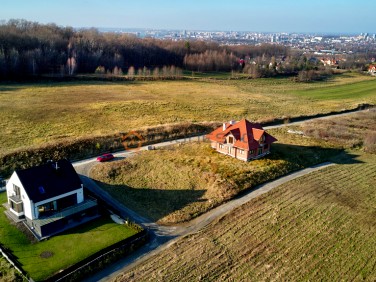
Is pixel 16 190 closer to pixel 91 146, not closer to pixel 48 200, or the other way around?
pixel 48 200

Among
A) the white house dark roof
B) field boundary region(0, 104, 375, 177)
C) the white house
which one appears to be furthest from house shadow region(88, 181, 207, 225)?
field boundary region(0, 104, 375, 177)

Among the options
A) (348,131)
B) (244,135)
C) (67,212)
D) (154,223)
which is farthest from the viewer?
(348,131)

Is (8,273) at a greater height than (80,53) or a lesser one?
lesser

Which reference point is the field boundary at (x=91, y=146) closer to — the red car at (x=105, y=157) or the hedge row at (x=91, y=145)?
the hedge row at (x=91, y=145)

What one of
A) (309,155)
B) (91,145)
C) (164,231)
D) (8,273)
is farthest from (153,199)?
(309,155)

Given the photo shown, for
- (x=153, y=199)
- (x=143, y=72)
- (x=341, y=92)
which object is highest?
(x=143, y=72)

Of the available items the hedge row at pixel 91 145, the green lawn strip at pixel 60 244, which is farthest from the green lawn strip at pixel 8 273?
the hedge row at pixel 91 145

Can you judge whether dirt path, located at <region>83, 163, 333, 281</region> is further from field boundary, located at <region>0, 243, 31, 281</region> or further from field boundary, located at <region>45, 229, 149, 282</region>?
field boundary, located at <region>0, 243, 31, 281</region>
